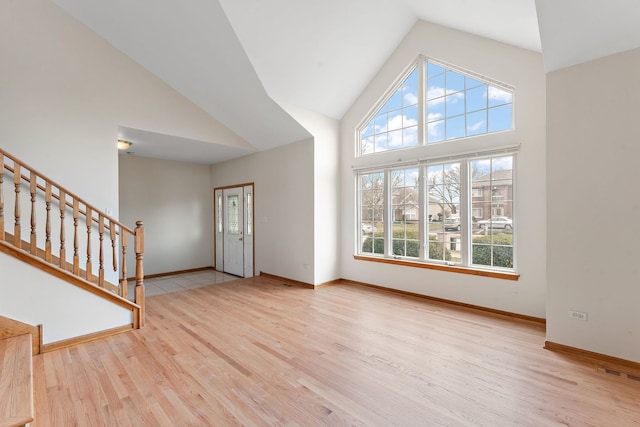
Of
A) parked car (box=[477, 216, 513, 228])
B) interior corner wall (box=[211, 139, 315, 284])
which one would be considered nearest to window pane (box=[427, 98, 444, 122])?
parked car (box=[477, 216, 513, 228])

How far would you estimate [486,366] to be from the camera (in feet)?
8.43

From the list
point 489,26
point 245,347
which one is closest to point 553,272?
point 489,26

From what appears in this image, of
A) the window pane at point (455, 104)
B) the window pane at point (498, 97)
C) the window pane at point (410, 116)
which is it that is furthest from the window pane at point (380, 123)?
the window pane at point (498, 97)

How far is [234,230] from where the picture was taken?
6.82 metres

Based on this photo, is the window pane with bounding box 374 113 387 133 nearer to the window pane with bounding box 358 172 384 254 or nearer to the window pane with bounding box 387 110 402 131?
the window pane with bounding box 387 110 402 131

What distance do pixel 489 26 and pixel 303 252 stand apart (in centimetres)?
414

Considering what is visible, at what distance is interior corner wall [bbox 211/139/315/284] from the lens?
17.2 feet

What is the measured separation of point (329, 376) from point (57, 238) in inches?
138

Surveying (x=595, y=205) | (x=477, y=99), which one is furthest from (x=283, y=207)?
(x=595, y=205)

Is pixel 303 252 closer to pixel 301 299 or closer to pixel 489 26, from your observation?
pixel 301 299

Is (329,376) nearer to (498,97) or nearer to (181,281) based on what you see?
(498,97)

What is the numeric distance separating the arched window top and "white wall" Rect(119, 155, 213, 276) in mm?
4184

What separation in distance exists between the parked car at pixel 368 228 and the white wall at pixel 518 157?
0.70 meters

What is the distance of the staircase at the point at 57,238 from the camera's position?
9.39 ft
